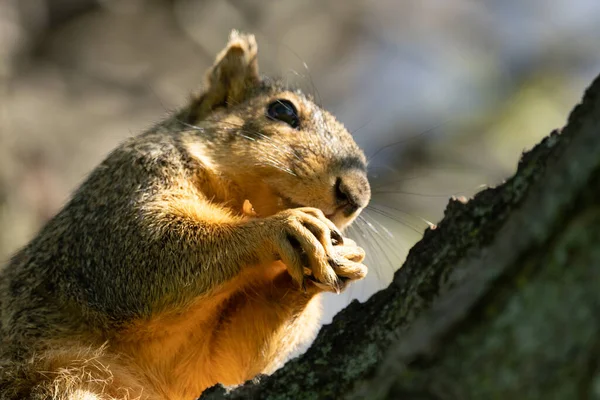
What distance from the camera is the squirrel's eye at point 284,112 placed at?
3.70 metres

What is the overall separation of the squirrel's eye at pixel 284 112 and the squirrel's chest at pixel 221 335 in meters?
0.78

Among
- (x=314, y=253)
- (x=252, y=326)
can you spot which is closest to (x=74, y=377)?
(x=252, y=326)

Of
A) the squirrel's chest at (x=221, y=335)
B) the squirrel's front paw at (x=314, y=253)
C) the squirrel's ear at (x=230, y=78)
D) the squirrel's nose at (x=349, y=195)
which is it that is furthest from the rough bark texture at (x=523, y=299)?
the squirrel's ear at (x=230, y=78)

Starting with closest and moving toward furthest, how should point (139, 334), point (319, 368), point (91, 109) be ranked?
point (319, 368) → point (139, 334) → point (91, 109)

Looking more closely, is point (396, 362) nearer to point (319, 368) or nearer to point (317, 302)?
point (319, 368)

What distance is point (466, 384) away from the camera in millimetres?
1513

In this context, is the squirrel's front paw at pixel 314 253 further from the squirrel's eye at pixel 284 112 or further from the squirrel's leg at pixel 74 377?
the squirrel's eye at pixel 284 112

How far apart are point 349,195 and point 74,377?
4.11ft

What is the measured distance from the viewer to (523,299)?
149cm

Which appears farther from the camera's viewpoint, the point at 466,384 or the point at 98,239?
the point at 98,239

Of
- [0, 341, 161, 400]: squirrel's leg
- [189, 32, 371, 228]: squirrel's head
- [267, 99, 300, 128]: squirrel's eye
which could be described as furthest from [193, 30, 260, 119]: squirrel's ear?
[0, 341, 161, 400]: squirrel's leg

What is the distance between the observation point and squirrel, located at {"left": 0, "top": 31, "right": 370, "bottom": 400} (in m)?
2.95

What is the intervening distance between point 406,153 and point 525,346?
665 cm

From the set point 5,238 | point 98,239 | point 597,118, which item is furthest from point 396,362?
point 5,238
